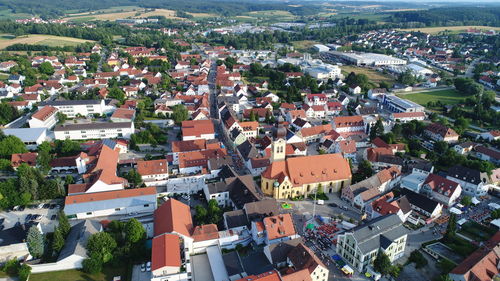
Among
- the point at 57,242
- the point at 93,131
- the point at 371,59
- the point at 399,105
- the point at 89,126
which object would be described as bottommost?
the point at 57,242

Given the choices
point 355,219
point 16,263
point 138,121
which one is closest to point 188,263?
point 16,263

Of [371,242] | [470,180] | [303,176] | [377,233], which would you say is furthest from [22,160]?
[470,180]

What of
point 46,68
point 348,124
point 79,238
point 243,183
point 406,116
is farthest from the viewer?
point 46,68

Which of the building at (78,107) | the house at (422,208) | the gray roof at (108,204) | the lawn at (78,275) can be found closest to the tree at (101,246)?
the lawn at (78,275)

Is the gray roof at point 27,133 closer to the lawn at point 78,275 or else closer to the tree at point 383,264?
the lawn at point 78,275

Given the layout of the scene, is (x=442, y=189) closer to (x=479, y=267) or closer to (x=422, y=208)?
(x=422, y=208)

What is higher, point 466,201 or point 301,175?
point 301,175
